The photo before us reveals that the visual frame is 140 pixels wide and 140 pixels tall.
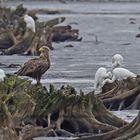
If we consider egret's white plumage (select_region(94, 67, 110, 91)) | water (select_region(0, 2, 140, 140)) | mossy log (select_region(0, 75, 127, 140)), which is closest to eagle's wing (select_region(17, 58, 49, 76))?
water (select_region(0, 2, 140, 140))

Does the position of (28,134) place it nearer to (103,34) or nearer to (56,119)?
(56,119)

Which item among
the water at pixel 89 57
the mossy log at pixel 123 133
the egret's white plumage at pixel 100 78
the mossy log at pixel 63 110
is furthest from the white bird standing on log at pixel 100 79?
the mossy log at pixel 123 133

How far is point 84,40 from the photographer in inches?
1459

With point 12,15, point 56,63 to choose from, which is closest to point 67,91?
point 56,63

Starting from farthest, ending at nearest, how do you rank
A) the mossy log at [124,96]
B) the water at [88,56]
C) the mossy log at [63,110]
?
the water at [88,56] → the mossy log at [124,96] → the mossy log at [63,110]

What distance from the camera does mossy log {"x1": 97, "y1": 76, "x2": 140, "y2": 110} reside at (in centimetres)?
1603

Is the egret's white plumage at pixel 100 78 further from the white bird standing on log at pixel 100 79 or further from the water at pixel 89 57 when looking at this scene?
the water at pixel 89 57

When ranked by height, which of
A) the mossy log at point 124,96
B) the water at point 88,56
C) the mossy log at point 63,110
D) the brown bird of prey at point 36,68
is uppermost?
the mossy log at point 63,110

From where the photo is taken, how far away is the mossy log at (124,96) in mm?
16031

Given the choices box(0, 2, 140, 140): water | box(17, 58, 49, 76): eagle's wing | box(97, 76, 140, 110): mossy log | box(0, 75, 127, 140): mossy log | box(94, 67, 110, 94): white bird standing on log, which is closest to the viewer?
box(0, 75, 127, 140): mossy log

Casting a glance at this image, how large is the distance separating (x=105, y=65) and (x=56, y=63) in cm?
173

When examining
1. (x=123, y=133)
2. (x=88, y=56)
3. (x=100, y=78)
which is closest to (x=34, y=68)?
(x=100, y=78)

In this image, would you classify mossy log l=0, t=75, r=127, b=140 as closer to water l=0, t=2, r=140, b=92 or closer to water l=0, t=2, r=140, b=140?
water l=0, t=2, r=140, b=140

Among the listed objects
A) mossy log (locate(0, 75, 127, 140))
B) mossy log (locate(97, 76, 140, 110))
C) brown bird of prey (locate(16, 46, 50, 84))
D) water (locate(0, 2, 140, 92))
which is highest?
mossy log (locate(0, 75, 127, 140))
